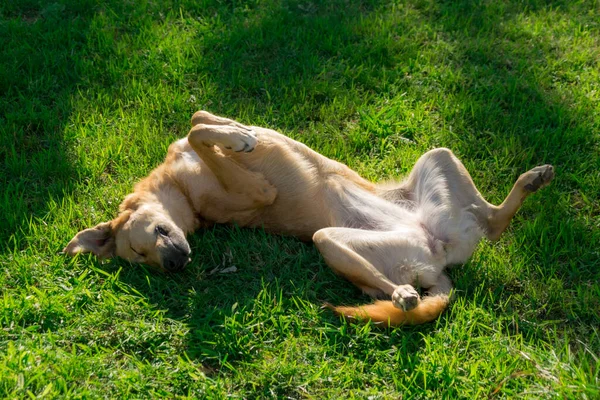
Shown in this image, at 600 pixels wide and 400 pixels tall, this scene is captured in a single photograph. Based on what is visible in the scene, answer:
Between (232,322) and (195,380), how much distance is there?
447 mm

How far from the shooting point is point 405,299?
3896 millimetres

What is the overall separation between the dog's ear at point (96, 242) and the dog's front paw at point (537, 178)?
2843 millimetres

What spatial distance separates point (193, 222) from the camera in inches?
190

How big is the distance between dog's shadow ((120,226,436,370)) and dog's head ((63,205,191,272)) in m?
0.13

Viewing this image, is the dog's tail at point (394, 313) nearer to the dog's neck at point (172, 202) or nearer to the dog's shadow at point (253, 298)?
the dog's shadow at point (253, 298)

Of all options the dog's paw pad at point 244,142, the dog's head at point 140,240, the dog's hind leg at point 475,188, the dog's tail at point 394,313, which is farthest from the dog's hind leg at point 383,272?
the dog's head at point 140,240

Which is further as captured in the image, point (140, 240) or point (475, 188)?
point (475, 188)

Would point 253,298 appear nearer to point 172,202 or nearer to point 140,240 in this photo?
point 140,240

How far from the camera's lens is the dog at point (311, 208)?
4367mm

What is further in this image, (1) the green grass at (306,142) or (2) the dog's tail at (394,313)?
(2) the dog's tail at (394,313)

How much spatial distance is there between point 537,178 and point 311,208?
1.54 m

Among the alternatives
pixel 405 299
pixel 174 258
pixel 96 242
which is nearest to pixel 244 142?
pixel 174 258

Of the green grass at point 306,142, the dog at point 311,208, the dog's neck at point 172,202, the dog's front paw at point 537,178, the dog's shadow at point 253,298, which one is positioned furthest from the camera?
the dog's neck at point 172,202

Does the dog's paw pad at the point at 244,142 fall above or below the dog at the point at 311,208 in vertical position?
above
